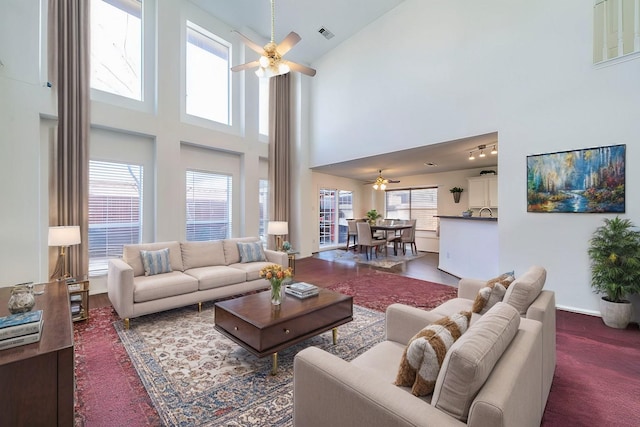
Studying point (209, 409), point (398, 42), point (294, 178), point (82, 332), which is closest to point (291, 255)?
point (294, 178)

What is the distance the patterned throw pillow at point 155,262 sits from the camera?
348 cm

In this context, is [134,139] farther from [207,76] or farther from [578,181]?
[578,181]

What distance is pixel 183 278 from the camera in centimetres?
336

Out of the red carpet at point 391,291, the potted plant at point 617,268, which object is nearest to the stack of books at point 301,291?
the red carpet at point 391,291

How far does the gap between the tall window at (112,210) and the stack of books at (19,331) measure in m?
3.25

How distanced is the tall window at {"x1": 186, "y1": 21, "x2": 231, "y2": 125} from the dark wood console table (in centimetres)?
485

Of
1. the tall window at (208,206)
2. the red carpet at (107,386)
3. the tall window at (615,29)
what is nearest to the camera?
the red carpet at (107,386)

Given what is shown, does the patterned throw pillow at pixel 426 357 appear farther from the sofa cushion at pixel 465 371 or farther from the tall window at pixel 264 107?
the tall window at pixel 264 107

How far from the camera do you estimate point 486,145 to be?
4.97 meters

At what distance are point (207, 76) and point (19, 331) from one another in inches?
212

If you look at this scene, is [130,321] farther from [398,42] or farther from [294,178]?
[398,42]

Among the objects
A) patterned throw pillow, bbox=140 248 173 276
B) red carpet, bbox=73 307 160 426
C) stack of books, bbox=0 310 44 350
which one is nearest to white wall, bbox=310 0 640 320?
patterned throw pillow, bbox=140 248 173 276

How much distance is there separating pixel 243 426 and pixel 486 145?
5.48 meters

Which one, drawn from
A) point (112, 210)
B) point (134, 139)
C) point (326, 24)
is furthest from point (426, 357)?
point (326, 24)
